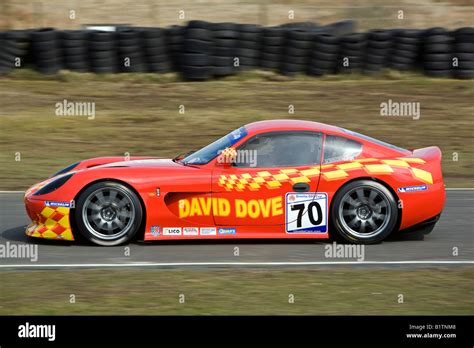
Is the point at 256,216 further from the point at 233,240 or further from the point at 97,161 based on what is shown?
the point at 97,161

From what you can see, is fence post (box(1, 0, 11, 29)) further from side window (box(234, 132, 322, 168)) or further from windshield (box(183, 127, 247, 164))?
side window (box(234, 132, 322, 168))

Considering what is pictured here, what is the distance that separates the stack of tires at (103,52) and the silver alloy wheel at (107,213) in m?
9.78

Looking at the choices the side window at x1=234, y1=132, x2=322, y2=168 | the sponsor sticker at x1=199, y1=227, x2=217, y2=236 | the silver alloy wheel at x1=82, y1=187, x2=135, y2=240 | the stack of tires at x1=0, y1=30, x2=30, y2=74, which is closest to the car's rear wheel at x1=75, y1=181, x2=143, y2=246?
the silver alloy wheel at x1=82, y1=187, x2=135, y2=240

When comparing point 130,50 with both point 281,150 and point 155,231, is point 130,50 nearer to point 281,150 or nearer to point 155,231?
point 281,150

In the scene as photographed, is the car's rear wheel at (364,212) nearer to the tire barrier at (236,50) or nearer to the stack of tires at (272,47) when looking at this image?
the tire barrier at (236,50)

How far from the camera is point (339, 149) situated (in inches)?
370

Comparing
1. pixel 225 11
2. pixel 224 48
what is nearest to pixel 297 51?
pixel 224 48

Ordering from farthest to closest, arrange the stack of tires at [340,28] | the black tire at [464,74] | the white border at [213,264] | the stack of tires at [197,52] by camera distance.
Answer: the stack of tires at [340,28] → the black tire at [464,74] → the stack of tires at [197,52] → the white border at [213,264]

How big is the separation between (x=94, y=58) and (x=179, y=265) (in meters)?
11.2

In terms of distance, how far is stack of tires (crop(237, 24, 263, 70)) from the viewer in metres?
18.2

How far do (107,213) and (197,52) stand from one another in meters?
9.64

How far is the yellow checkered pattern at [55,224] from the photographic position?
30.1 ft

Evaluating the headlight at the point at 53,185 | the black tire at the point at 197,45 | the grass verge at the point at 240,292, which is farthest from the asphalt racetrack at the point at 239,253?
the black tire at the point at 197,45
